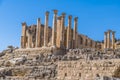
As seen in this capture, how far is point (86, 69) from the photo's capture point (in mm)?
33438

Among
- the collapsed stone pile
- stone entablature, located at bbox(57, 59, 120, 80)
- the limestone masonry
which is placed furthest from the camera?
the collapsed stone pile

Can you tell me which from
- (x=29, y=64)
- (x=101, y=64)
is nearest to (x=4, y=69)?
(x=29, y=64)

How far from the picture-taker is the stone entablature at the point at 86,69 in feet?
106

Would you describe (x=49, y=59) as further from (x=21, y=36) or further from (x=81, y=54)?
(x=21, y=36)

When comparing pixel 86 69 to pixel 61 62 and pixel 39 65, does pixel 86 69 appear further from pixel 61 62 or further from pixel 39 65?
pixel 39 65

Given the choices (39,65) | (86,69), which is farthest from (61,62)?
(39,65)

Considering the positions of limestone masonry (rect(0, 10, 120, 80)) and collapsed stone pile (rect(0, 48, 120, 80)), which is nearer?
limestone masonry (rect(0, 10, 120, 80))

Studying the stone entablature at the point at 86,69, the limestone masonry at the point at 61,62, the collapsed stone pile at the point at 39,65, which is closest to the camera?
the stone entablature at the point at 86,69

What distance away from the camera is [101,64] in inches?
1291

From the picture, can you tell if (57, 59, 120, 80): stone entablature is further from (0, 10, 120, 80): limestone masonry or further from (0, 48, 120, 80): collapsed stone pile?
(0, 48, 120, 80): collapsed stone pile

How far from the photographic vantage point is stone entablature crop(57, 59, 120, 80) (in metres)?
32.4

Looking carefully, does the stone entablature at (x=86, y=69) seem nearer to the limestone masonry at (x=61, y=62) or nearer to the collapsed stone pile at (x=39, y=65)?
the limestone masonry at (x=61, y=62)

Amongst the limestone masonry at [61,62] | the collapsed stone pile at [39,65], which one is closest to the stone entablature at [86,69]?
the limestone masonry at [61,62]

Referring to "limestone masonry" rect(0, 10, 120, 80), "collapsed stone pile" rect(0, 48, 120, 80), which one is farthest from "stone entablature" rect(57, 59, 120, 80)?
"collapsed stone pile" rect(0, 48, 120, 80)
